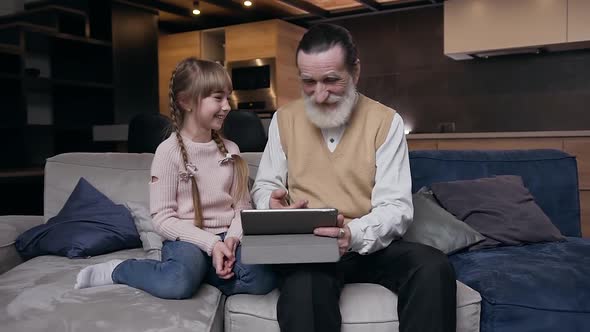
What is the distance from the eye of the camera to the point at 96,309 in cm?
136

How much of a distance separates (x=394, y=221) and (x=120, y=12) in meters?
4.51

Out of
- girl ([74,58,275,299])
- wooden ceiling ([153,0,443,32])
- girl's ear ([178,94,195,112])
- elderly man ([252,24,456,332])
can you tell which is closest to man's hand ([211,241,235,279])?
girl ([74,58,275,299])

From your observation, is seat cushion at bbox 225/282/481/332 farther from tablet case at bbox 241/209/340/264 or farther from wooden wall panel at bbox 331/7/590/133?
wooden wall panel at bbox 331/7/590/133

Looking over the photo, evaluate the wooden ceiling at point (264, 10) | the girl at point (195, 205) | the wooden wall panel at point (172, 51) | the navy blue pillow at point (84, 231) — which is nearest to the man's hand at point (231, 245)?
the girl at point (195, 205)

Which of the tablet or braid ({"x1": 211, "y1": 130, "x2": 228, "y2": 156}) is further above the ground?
braid ({"x1": 211, "y1": 130, "x2": 228, "y2": 156})

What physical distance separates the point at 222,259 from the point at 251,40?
487 cm

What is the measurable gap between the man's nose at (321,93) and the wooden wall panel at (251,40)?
4.41 metres

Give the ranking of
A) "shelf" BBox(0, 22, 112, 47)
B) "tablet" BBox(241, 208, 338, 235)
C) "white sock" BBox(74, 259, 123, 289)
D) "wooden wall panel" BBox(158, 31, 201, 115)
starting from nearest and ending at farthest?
"tablet" BBox(241, 208, 338, 235)
"white sock" BBox(74, 259, 123, 289)
"shelf" BBox(0, 22, 112, 47)
"wooden wall panel" BBox(158, 31, 201, 115)

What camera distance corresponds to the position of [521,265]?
1712 millimetres

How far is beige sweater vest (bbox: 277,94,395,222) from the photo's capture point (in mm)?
1641

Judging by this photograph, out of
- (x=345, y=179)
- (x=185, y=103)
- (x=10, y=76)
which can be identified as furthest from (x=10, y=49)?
(x=345, y=179)

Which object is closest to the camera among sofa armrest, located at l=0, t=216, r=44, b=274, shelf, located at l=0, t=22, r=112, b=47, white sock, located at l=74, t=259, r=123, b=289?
white sock, located at l=74, t=259, r=123, b=289

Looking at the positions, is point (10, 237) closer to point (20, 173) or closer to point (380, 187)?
point (380, 187)

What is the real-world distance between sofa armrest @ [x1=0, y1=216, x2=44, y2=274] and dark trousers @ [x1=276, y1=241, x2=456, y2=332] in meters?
1.09
